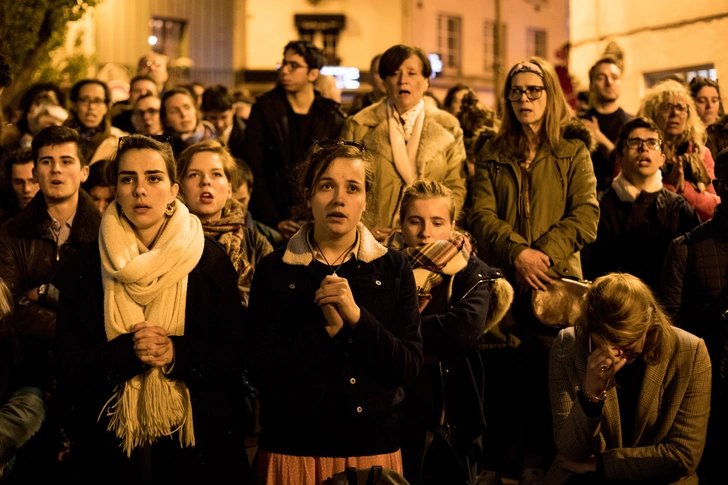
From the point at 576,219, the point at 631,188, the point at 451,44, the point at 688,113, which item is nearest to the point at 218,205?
the point at 576,219

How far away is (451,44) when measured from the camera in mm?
39469

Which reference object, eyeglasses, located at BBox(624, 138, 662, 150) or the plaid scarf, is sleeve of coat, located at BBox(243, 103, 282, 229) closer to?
the plaid scarf

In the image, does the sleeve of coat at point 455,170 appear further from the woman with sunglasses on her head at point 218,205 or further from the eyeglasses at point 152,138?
the eyeglasses at point 152,138

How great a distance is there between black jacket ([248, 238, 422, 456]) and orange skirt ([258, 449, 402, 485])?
0.03m

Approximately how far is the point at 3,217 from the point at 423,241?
2.82 metres

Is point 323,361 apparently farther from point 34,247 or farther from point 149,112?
point 149,112

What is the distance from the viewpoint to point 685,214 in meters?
6.47

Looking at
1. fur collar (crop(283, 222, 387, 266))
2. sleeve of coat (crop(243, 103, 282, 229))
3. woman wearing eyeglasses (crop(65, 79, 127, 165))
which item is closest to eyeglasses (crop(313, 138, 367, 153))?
fur collar (crop(283, 222, 387, 266))

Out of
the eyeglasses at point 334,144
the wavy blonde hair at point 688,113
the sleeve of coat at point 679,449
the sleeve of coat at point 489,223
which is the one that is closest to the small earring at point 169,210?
the eyeglasses at point 334,144

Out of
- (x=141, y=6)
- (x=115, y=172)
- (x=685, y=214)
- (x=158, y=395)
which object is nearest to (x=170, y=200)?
(x=115, y=172)

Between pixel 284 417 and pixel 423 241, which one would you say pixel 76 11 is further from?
pixel 284 417

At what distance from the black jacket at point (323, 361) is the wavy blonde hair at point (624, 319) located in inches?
36.1

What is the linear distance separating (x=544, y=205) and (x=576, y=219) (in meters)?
0.21

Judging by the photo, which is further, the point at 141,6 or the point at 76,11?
the point at 141,6
